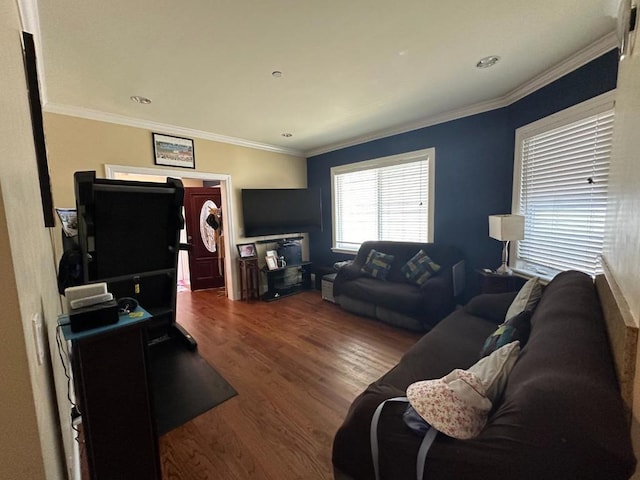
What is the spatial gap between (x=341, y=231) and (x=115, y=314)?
402 cm

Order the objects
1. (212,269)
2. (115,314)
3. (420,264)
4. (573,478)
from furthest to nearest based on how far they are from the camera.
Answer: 1. (212,269)
2. (420,264)
3. (115,314)
4. (573,478)

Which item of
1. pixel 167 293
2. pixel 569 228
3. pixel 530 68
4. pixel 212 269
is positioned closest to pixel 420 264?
pixel 569 228

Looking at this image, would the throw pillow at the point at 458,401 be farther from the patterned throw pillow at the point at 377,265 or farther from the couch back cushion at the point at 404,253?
the patterned throw pillow at the point at 377,265

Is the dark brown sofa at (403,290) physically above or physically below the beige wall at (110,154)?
below

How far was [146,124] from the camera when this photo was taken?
10.6 feet

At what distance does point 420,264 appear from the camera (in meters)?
3.50

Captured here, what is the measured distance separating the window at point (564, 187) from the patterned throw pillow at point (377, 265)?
152 cm

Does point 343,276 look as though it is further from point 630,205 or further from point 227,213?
point 630,205

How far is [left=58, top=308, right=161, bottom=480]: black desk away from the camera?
42.6 inches

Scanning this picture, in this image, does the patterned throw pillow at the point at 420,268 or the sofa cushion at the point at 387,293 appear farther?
the patterned throw pillow at the point at 420,268

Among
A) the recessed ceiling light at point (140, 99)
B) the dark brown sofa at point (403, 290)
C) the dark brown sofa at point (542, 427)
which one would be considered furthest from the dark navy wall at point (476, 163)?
the recessed ceiling light at point (140, 99)

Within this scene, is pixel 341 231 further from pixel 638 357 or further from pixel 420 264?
pixel 638 357

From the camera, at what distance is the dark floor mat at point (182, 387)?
6.21 feet

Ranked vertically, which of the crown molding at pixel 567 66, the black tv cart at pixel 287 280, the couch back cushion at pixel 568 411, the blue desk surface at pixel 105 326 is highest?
the crown molding at pixel 567 66
